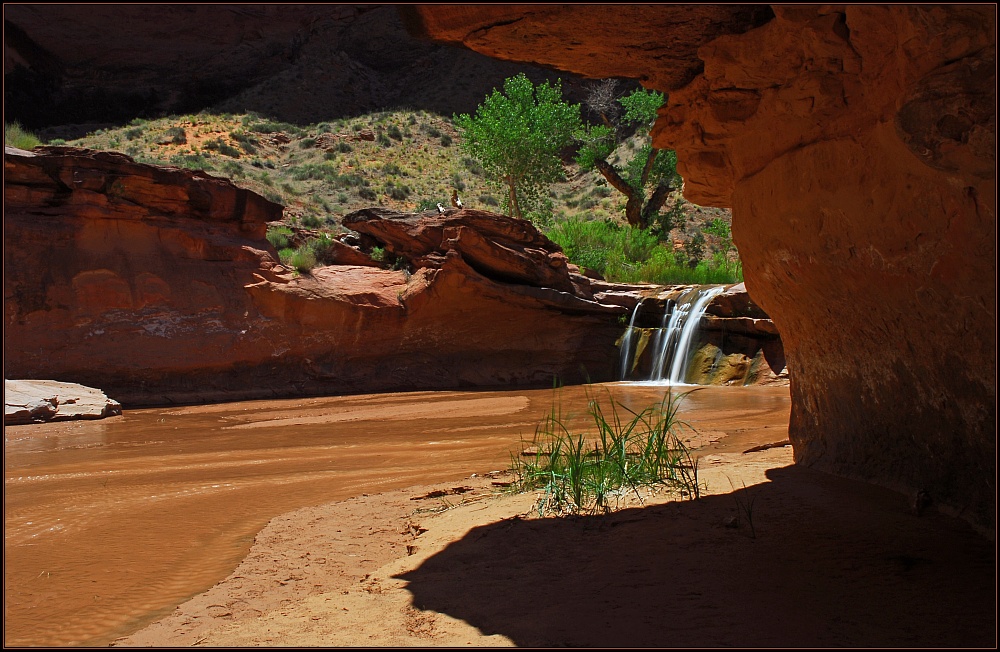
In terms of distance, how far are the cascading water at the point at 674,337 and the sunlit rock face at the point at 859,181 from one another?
10.0 m

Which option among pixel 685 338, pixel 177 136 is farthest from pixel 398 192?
pixel 685 338

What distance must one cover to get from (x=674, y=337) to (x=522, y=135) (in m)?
12.3

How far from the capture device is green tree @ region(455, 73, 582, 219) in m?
24.6

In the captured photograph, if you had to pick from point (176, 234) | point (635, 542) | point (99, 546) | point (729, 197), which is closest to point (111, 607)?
point (99, 546)

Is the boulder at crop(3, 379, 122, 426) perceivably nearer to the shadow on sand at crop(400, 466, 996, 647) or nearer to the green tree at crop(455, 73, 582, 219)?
the shadow on sand at crop(400, 466, 996, 647)

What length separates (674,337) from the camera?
48.4ft

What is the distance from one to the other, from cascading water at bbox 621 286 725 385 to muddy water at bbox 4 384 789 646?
2443 millimetres

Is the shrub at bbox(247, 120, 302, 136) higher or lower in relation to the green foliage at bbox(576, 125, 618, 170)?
higher

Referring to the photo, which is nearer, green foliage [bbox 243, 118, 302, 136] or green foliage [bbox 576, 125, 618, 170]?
green foliage [bbox 576, 125, 618, 170]

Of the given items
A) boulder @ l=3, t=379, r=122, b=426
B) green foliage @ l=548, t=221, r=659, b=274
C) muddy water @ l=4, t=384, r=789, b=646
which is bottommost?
boulder @ l=3, t=379, r=122, b=426

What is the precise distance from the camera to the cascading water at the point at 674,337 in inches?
564

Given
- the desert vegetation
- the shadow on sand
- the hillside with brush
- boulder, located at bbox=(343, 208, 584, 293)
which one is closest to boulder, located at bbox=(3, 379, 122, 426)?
boulder, located at bbox=(343, 208, 584, 293)

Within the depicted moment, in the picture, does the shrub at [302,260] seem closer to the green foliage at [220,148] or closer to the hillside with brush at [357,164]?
the hillside with brush at [357,164]

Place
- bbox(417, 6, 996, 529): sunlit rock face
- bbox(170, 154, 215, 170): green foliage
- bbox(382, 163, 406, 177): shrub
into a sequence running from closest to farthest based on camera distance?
bbox(417, 6, 996, 529): sunlit rock face, bbox(170, 154, 215, 170): green foliage, bbox(382, 163, 406, 177): shrub
